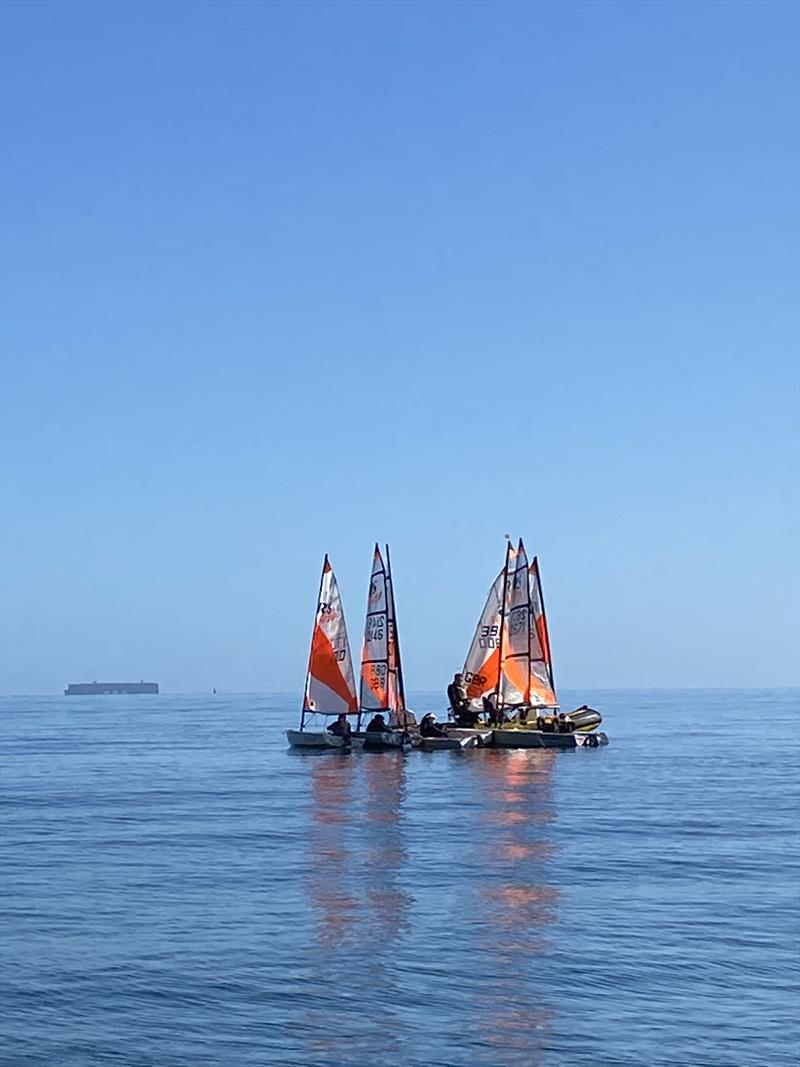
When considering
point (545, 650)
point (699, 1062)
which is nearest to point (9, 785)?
point (545, 650)

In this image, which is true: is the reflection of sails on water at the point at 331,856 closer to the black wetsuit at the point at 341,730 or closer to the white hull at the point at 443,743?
the black wetsuit at the point at 341,730

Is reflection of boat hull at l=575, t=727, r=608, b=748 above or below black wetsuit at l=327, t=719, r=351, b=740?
below

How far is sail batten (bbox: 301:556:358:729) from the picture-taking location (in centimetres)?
8950

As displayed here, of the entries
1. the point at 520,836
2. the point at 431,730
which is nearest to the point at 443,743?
the point at 431,730

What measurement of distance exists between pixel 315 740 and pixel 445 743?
772 centimetres

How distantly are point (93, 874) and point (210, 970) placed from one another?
1283 cm

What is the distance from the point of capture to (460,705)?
3809 inches

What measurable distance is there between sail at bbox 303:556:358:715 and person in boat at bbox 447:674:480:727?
800 centimetres

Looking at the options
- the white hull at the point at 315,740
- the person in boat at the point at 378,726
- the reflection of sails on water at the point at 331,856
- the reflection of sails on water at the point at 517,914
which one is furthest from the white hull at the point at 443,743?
the reflection of sails on water at the point at 517,914

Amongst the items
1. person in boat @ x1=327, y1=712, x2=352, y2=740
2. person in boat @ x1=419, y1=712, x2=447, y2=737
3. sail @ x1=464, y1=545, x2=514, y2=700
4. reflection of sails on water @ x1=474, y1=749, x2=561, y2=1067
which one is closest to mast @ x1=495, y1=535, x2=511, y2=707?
sail @ x1=464, y1=545, x2=514, y2=700

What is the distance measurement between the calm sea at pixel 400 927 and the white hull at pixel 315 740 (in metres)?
18.9

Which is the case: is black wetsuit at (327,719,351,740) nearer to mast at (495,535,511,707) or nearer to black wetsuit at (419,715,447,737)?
black wetsuit at (419,715,447,737)

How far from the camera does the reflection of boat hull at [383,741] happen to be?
283 feet

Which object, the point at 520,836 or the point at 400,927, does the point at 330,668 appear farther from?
the point at 400,927
